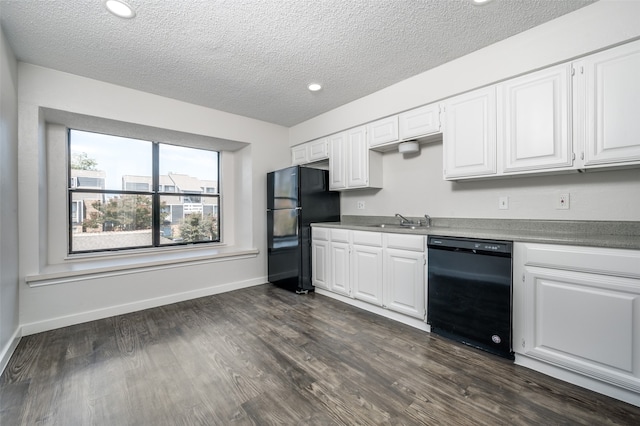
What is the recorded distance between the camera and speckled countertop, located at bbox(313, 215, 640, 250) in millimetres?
1711

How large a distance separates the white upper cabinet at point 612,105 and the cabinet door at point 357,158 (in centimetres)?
190

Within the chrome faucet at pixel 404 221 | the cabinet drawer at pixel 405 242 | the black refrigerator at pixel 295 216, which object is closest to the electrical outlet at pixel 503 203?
Result: the cabinet drawer at pixel 405 242

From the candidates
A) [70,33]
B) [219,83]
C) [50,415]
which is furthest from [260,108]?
[50,415]

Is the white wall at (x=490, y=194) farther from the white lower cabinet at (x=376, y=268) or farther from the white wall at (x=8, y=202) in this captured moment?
the white wall at (x=8, y=202)

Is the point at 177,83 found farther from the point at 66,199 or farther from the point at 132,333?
A: the point at 132,333

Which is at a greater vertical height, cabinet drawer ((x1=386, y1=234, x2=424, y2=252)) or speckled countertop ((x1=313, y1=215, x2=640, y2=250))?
speckled countertop ((x1=313, y1=215, x2=640, y2=250))

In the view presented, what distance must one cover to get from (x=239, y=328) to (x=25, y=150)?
8.32 ft

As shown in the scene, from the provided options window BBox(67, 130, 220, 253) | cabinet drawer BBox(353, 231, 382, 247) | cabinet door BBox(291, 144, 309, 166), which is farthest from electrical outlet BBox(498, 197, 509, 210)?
window BBox(67, 130, 220, 253)

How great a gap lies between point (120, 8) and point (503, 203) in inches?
131

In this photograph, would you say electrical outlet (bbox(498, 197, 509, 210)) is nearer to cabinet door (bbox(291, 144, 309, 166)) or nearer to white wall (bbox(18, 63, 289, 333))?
cabinet door (bbox(291, 144, 309, 166))

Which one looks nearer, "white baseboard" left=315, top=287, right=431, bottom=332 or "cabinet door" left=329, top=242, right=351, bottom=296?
"white baseboard" left=315, top=287, right=431, bottom=332

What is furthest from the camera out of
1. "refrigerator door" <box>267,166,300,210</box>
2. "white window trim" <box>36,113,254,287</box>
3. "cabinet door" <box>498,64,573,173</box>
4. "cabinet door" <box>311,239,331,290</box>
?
"refrigerator door" <box>267,166,300,210</box>

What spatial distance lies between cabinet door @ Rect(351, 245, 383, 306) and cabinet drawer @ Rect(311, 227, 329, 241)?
1.61 ft

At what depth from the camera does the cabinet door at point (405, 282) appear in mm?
2484
